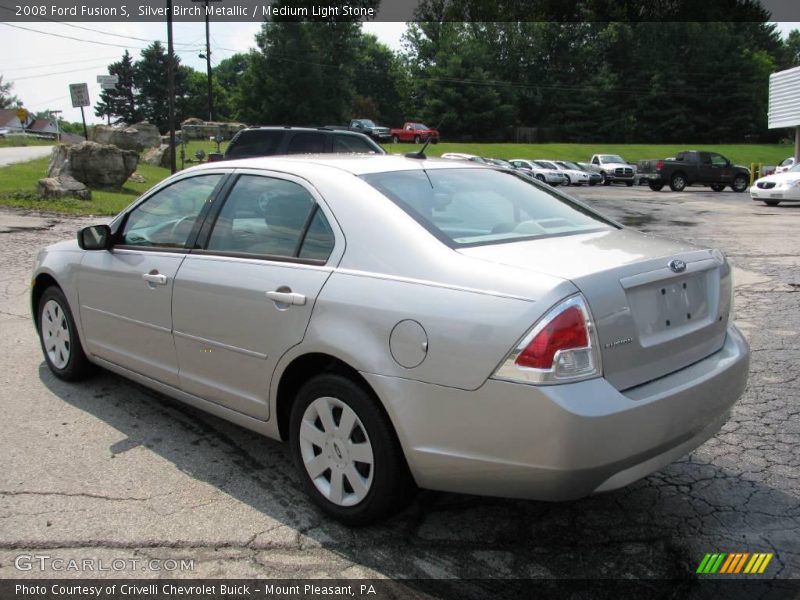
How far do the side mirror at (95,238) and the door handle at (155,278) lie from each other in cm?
58

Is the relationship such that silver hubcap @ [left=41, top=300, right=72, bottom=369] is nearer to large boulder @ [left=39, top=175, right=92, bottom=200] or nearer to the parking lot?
the parking lot

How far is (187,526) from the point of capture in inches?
125

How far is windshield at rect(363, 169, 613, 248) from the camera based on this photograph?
322cm

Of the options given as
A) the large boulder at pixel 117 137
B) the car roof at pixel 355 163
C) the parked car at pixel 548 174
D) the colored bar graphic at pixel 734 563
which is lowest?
the colored bar graphic at pixel 734 563

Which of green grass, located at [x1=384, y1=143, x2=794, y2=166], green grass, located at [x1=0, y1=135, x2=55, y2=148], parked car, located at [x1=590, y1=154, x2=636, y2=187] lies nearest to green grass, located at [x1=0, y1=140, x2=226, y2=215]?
parked car, located at [x1=590, y1=154, x2=636, y2=187]

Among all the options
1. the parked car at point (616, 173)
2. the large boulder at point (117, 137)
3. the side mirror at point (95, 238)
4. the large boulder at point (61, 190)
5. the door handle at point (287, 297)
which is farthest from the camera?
the parked car at point (616, 173)

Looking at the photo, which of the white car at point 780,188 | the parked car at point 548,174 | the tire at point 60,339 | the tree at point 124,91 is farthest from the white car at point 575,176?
the tree at point 124,91

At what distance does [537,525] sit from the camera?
3.20 meters

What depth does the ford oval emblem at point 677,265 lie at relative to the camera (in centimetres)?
296

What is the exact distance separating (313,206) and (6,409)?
2.64 m

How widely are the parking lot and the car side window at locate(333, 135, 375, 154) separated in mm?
8327

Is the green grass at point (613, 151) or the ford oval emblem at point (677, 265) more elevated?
the green grass at point (613, 151)

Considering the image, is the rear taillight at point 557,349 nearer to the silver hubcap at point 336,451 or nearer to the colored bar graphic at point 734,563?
the silver hubcap at point 336,451

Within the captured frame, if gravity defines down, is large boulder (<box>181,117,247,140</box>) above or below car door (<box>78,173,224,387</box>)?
above
